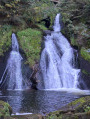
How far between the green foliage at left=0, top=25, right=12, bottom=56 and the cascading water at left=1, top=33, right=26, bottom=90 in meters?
0.66

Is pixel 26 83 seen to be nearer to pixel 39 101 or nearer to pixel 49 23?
pixel 39 101

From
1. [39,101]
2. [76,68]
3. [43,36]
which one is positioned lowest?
[39,101]

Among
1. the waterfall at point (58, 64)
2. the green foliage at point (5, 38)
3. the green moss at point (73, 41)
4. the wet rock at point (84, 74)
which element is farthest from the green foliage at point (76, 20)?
the green foliage at point (5, 38)

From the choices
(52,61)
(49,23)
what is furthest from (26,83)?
(49,23)

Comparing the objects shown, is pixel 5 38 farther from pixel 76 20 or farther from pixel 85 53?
pixel 76 20

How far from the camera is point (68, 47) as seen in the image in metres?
19.4

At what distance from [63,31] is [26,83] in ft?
26.8

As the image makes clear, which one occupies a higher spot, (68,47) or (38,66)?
(68,47)

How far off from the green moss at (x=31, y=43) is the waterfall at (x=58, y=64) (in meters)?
0.73

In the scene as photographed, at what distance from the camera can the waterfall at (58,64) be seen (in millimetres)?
16547

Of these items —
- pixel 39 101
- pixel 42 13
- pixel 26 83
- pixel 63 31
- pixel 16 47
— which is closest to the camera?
pixel 39 101

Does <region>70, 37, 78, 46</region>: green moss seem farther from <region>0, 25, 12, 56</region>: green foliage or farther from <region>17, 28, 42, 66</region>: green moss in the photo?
<region>0, 25, 12, 56</region>: green foliage

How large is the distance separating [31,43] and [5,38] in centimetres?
251

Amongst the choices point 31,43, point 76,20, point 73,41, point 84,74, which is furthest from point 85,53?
point 76,20
